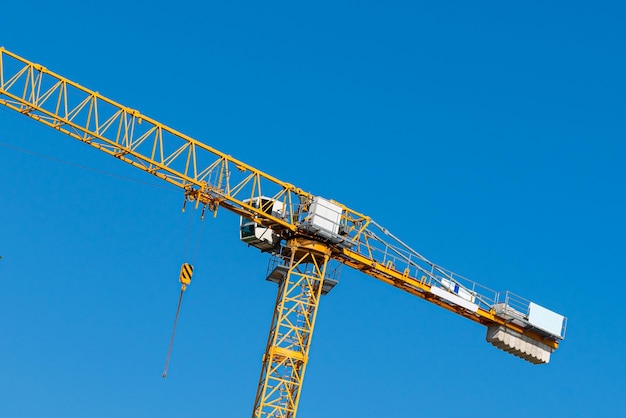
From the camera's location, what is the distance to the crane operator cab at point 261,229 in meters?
89.4

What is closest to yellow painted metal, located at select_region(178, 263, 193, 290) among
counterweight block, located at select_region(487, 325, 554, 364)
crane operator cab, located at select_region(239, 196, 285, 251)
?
crane operator cab, located at select_region(239, 196, 285, 251)

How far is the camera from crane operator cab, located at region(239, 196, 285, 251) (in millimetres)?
89375

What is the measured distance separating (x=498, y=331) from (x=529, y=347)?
3.03 meters

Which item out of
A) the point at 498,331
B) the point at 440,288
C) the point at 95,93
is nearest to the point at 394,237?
the point at 440,288

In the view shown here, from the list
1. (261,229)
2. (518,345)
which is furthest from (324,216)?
(518,345)

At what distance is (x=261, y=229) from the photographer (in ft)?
298

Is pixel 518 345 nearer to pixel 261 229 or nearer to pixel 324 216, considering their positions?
pixel 324 216

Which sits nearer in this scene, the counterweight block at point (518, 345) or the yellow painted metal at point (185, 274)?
the yellow painted metal at point (185, 274)

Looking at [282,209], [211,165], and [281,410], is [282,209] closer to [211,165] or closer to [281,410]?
[211,165]

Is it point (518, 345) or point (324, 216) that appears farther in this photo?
point (518, 345)

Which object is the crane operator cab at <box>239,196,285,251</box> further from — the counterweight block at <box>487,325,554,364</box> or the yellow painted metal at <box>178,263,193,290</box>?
the counterweight block at <box>487,325,554,364</box>

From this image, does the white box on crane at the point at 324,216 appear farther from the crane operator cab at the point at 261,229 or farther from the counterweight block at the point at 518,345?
the counterweight block at the point at 518,345

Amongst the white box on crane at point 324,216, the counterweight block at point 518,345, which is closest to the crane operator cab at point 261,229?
the white box on crane at point 324,216

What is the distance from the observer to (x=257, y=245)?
3610 inches
